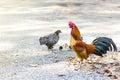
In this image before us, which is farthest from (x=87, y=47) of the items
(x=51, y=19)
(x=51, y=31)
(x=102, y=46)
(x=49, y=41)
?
(x=51, y=19)

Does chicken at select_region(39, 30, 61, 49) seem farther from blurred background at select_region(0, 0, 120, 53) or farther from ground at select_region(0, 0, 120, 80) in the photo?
blurred background at select_region(0, 0, 120, 53)

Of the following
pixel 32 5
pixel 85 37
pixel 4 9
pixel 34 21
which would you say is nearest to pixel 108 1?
pixel 32 5

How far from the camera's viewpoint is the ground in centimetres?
684

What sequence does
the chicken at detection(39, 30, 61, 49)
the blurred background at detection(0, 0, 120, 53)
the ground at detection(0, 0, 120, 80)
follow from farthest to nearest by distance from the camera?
1. the blurred background at detection(0, 0, 120, 53)
2. the chicken at detection(39, 30, 61, 49)
3. the ground at detection(0, 0, 120, 80)

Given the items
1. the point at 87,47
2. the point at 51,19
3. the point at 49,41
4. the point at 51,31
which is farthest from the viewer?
the point at 51,19

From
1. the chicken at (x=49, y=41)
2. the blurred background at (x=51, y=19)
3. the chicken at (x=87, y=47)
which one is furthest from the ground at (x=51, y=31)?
the chicken at (x=87, y=47)

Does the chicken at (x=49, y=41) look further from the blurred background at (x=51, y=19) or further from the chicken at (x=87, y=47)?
the chicken at (x=87, y=47)

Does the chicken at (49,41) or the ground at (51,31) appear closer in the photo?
the ground at (51,31)

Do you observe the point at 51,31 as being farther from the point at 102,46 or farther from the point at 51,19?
the point at 102,46

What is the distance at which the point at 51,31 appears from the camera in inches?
431

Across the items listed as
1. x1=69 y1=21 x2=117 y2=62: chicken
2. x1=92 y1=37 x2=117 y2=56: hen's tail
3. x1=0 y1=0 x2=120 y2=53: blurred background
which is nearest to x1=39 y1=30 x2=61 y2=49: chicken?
x1=0 y1=0 x2=120 y2=53: blurred background

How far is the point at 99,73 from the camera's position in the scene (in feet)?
22.0

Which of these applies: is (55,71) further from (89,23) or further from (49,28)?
(89,23)

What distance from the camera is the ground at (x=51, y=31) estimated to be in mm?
6836
